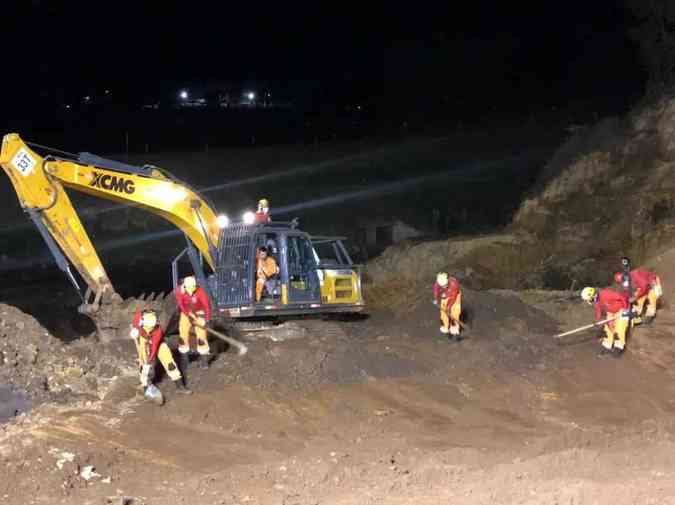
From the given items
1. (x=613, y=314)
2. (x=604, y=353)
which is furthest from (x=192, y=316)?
(x=604, y=353)

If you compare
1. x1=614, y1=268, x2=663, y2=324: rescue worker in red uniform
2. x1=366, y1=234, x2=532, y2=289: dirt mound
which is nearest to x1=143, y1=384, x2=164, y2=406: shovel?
x1=614, y1=268, x2=663, y2=324: rescue worker in red uniform

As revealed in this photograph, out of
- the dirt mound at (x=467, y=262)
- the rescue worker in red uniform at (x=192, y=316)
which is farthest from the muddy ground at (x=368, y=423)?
the dirt mound at (x=467, y=262)

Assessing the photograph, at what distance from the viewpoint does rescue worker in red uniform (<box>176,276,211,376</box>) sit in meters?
12.7

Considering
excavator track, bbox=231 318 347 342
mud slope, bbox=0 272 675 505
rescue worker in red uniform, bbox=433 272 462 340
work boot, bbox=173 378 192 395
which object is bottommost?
mud slope, bbox=0 272 675 505

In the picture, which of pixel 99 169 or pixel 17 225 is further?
pixel 17 225

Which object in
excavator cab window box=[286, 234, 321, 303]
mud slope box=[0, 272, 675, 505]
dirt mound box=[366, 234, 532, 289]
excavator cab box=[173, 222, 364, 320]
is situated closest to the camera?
mud slope box=[0, 272, 675, 505]

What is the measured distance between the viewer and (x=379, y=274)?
25656 millimetres

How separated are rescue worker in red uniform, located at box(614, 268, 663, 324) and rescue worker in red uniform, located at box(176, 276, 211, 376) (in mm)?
7100

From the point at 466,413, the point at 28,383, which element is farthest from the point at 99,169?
the point at 466,413

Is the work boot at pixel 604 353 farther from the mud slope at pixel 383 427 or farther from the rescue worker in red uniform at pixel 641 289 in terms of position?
the rescue worker in red uniform at pixel 641 289

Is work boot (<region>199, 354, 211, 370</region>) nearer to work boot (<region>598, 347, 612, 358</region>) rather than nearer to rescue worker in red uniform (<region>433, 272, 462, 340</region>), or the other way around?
rescue worker in red uniform (<region>433, 272, 462, 340</region>)

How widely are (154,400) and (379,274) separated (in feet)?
→ 47.1

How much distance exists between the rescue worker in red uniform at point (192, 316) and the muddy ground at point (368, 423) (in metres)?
0.26

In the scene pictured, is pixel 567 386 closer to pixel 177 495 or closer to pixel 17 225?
pixel 177 495
